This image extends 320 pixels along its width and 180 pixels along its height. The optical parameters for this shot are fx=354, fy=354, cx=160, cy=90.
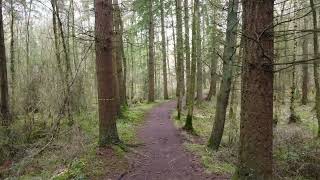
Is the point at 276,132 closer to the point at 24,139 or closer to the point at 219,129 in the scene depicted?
the point at 219,129

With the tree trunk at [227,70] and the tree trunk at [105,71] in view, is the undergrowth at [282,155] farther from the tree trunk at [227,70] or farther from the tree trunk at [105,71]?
the tree trunk at [105,71]

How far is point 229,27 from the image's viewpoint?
1036 centimetres

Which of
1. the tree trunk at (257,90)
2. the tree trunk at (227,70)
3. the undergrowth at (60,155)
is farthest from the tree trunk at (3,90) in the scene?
the tree trunk at (257,90)

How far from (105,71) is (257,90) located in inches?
237

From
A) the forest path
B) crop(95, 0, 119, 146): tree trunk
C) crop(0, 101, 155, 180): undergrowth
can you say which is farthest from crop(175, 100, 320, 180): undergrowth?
crop(95, 0, 119, 146): tree trunk

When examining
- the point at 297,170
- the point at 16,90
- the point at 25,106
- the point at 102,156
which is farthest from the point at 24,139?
the point at 297,170

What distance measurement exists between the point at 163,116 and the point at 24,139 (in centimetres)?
863

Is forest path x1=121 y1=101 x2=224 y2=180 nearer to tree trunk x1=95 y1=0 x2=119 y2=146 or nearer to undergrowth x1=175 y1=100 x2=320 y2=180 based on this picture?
undergrowth x1=175 y1=100 x2=320 y2=180

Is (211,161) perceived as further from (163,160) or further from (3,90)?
(3,90)

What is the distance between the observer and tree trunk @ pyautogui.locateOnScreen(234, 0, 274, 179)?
187 inches

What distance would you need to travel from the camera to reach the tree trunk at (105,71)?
9.99m

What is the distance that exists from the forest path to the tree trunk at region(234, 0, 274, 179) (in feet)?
10.2

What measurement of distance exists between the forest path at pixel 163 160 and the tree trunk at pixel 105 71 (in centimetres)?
104

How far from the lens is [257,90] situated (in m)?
4.85
